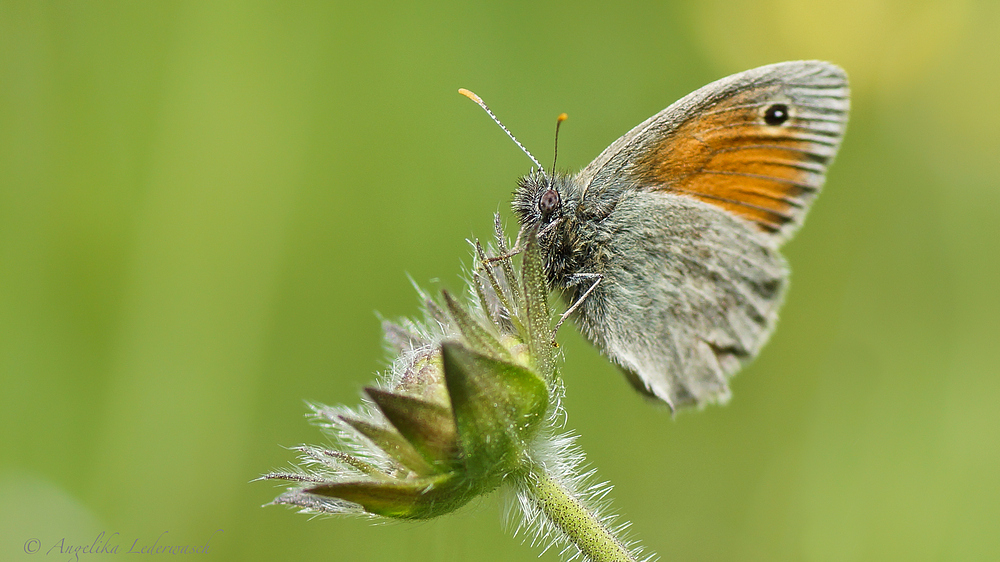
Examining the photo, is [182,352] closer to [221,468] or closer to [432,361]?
[221,468]

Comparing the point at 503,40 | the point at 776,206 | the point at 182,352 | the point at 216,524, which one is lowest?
the point at 216,524

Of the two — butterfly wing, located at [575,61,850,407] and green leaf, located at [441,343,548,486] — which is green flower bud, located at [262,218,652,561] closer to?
green leaf, located at [441,343,548,486]

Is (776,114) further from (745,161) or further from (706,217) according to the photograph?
(706,217)

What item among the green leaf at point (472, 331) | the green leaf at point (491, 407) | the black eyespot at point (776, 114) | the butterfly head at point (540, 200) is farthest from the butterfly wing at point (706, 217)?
the green leaf at point (472, 331)

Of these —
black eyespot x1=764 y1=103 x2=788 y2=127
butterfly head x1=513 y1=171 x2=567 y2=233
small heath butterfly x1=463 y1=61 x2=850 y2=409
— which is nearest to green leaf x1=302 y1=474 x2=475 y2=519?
small heath butterfly x1=463 y1=61 x2=850 y2=409

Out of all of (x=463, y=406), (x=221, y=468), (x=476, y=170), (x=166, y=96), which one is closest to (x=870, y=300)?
(x=476, y=170)

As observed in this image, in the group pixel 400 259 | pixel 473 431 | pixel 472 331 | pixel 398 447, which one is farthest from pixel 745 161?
pixel 400 259
